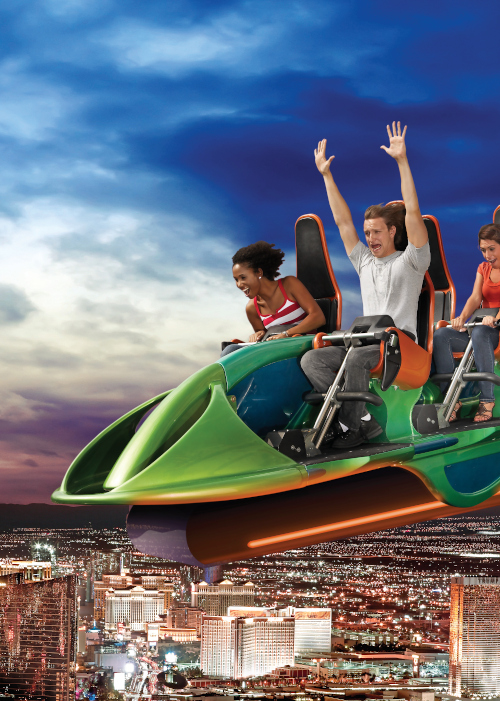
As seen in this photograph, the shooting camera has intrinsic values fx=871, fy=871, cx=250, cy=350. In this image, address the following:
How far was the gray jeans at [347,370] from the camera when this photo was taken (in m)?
5.85

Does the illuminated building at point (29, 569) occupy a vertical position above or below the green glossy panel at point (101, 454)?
below

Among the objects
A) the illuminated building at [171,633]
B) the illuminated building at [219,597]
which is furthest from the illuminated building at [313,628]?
the illuminated building at [171,633]

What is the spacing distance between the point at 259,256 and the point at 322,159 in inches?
45.2

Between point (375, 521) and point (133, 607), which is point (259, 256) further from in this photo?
point (133, 607)

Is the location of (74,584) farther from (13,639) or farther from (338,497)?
(338,497)

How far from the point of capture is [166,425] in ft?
17.1

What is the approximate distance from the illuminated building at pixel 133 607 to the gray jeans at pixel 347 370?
30.9 meters

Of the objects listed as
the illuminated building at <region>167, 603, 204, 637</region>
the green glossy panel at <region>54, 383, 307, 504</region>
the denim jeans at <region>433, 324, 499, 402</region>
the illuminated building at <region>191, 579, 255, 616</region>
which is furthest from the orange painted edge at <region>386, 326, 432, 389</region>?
the illuminated building at <region>167, 603, 204, 637</region>

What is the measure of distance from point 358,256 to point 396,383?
3.71 ft

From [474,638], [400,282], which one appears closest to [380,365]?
[400,282]

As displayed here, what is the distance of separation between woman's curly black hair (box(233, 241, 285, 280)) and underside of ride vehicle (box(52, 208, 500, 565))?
0.53 metres

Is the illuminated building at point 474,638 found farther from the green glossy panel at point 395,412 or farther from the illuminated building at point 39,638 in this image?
the green glossy panel at point 395,412

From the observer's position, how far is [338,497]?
6176 millimetres

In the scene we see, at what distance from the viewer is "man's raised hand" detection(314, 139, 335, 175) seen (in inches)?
273
